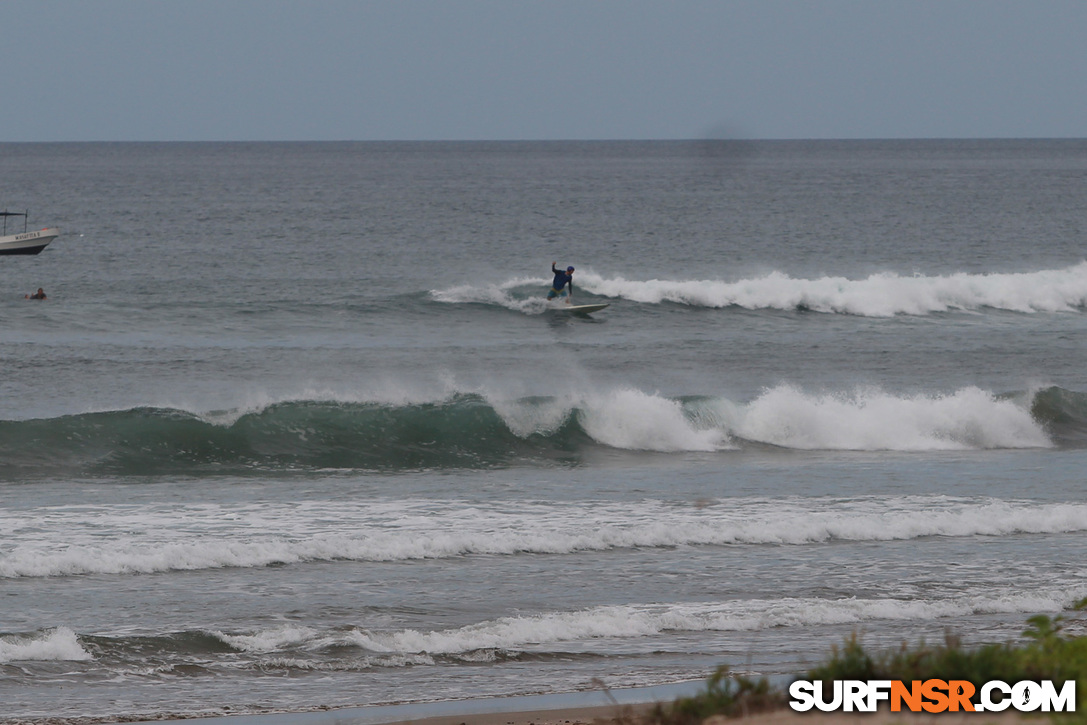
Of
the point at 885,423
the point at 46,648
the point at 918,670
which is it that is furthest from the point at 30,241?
the point at 918,670

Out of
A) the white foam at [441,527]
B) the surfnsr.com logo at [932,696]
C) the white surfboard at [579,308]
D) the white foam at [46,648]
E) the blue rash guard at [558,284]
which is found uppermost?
the blue rash guard at [558,284]

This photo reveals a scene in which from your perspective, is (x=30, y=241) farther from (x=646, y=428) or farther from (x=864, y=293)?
(x=646, y=428)

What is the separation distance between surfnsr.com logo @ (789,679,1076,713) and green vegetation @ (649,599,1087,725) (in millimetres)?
57

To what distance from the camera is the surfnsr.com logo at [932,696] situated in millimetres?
5898

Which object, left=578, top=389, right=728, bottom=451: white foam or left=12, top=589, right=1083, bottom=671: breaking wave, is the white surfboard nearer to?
left=578, top=389, right=728, bottom=451: white foam

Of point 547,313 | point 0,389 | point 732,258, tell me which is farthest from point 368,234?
point 0,389

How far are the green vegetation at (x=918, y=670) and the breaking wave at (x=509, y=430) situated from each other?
14011 millimetres

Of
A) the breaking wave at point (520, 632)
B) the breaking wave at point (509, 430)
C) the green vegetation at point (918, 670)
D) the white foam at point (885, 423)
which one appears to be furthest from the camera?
the white foam at point (885, 423)

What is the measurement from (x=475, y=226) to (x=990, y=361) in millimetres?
44007

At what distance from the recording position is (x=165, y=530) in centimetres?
1488

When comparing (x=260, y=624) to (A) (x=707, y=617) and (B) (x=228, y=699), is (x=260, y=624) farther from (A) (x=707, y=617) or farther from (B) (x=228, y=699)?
(A) (x=707, y=617)

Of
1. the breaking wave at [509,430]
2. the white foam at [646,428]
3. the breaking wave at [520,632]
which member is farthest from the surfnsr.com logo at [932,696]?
the white foam at [646,428]

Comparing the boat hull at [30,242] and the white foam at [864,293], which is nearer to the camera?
the white foam at [864,293]

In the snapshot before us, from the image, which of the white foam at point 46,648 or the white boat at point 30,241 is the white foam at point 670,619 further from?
the white boat at point 30,241
